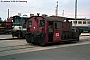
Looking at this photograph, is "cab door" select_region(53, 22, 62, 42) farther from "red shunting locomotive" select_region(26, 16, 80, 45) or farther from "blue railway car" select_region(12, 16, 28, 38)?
"blue railway car" select_region(12, 16, 28, 38)

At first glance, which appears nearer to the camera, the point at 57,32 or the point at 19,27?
the point at 57,32

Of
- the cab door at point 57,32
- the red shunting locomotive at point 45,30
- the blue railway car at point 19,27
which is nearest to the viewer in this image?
the red shunting locomotive at point 45,30

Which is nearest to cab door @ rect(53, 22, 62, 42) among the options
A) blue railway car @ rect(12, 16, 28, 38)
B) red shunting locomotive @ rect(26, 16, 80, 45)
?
red shunting locomotive @ rect(26, 16, 80, 45)

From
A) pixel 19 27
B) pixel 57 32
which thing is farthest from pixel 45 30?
pixel 19 27

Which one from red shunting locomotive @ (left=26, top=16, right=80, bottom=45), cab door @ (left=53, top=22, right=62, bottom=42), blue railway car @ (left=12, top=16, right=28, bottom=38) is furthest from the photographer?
blue railway car @ (left=12, top=16, right=28, bottom=38)

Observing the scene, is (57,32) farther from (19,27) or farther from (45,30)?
(19,27)

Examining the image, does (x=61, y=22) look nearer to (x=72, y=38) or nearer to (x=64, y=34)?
(x=64, y=34)

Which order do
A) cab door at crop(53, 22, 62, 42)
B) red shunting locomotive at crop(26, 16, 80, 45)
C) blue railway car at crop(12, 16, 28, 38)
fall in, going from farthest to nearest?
blue railway car at crop(12, 16, 28, 38) < cab door at crop(53, 22, 62, 42) < red shunting locomotive at crop(26, 16, 80, 45)

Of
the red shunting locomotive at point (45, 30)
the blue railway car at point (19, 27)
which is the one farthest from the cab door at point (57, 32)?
the blue railway car at point (19, 27)

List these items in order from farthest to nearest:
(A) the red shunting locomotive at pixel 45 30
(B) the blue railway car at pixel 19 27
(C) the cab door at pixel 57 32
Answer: (B) the blue railway car at pixel 19 27, (C) the cab door at pixel 57 32, (A) the red shunting locomotive at pixel 45 30

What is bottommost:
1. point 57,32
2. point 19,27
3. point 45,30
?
point 57,32

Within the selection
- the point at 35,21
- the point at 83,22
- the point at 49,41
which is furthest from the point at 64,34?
the point at 83,22

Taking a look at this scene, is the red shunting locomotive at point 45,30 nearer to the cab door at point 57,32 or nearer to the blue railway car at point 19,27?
the cab door at point 57,32

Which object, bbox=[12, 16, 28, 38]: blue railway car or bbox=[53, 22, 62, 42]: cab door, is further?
bbox=[12, 16, 28, 38]: blue railway car
